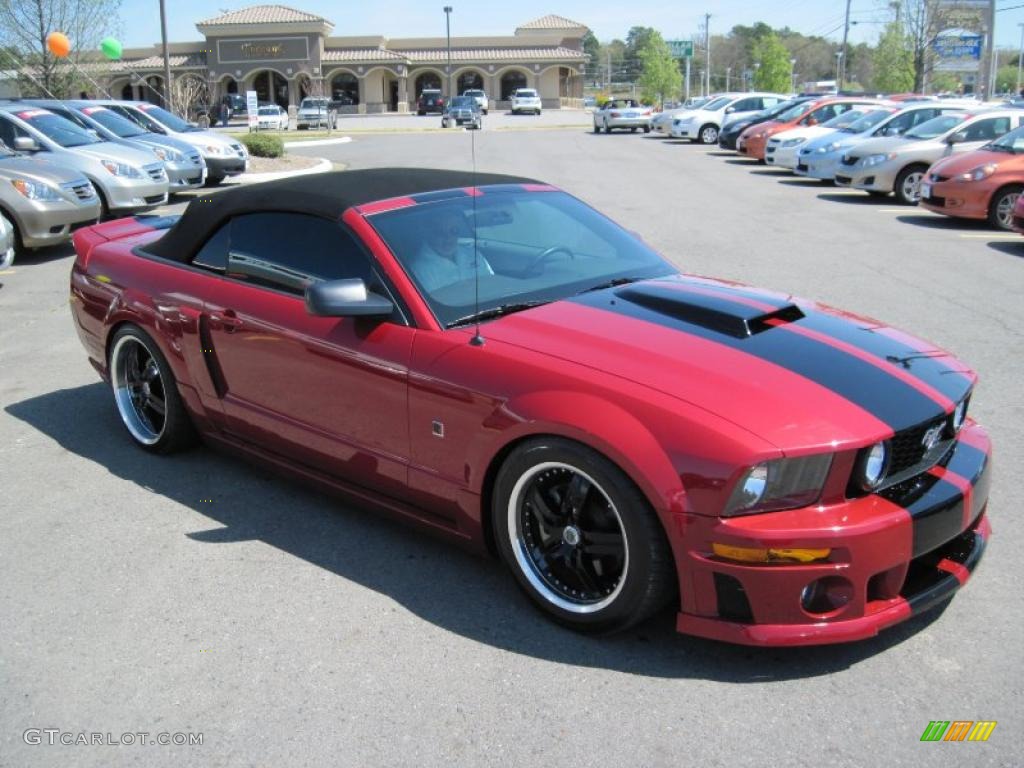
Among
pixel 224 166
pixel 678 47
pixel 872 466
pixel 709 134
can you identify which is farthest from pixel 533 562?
pixel 678 47

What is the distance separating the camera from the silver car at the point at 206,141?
18.2 meters

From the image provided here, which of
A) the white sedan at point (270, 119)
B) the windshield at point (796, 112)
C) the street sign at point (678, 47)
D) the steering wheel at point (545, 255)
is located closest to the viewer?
the steering wheel at point (545, 255)

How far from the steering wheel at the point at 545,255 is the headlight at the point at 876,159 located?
43.7 feet

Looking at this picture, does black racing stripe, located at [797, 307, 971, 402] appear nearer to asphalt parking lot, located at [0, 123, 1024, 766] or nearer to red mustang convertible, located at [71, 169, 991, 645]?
red mustang convertible, located at [71, 169, 991, 645]

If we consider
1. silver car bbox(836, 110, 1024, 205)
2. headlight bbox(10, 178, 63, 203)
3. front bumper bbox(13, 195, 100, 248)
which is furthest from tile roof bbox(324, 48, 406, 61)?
headlight bbox(10, 178, 63, 203)

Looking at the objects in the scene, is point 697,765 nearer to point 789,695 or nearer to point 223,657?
point 789,695

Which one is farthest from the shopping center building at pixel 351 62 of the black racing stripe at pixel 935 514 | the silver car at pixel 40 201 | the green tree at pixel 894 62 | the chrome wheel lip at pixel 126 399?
the black racing stripe at pixel 935 514

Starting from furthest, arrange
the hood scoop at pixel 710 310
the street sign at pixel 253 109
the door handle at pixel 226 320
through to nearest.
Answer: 1. the street sign at pixel 253 109
2. the door handle at pixel 226 320
3. the hood scoop at pixel 710 310

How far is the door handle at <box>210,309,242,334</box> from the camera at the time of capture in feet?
14.8

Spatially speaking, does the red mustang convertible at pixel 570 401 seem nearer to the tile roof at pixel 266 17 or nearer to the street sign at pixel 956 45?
the street sign at pixel 956 45

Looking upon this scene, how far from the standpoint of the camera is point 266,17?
7388 centimetres

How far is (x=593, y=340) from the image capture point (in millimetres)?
3564

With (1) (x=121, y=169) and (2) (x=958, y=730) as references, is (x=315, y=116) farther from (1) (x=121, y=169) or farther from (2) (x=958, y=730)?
(2) (x=958, y=730)

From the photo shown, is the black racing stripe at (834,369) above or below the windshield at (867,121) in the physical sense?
below
